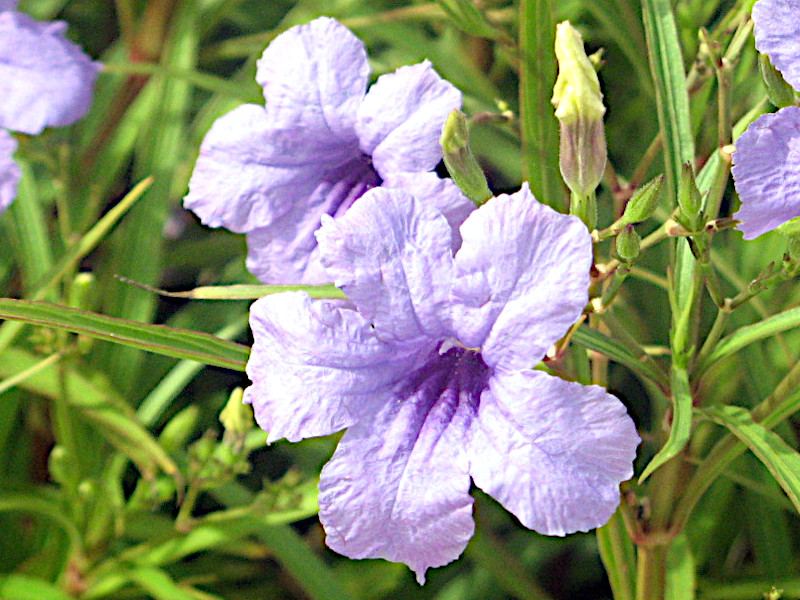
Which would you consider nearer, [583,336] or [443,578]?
[583,336]

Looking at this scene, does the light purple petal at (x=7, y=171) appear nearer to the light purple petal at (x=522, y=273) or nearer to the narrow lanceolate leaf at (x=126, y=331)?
the narrow lanceolate leaf at (x=126, y=331)

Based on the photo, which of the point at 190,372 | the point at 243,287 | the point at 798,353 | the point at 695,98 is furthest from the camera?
the point at 190,372

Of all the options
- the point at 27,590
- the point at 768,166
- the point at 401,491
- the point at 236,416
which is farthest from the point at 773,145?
the point at 27,590

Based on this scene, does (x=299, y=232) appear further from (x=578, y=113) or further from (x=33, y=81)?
(x=33, y=81)

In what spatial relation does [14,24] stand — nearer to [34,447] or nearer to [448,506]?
[34,447]

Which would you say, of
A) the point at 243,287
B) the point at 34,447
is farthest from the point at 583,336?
the point at 34,447

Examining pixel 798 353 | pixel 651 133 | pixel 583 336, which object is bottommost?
pixel 798 353

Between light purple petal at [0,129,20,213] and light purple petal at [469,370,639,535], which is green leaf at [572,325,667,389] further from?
light purple petal at [0,129,20,213]
